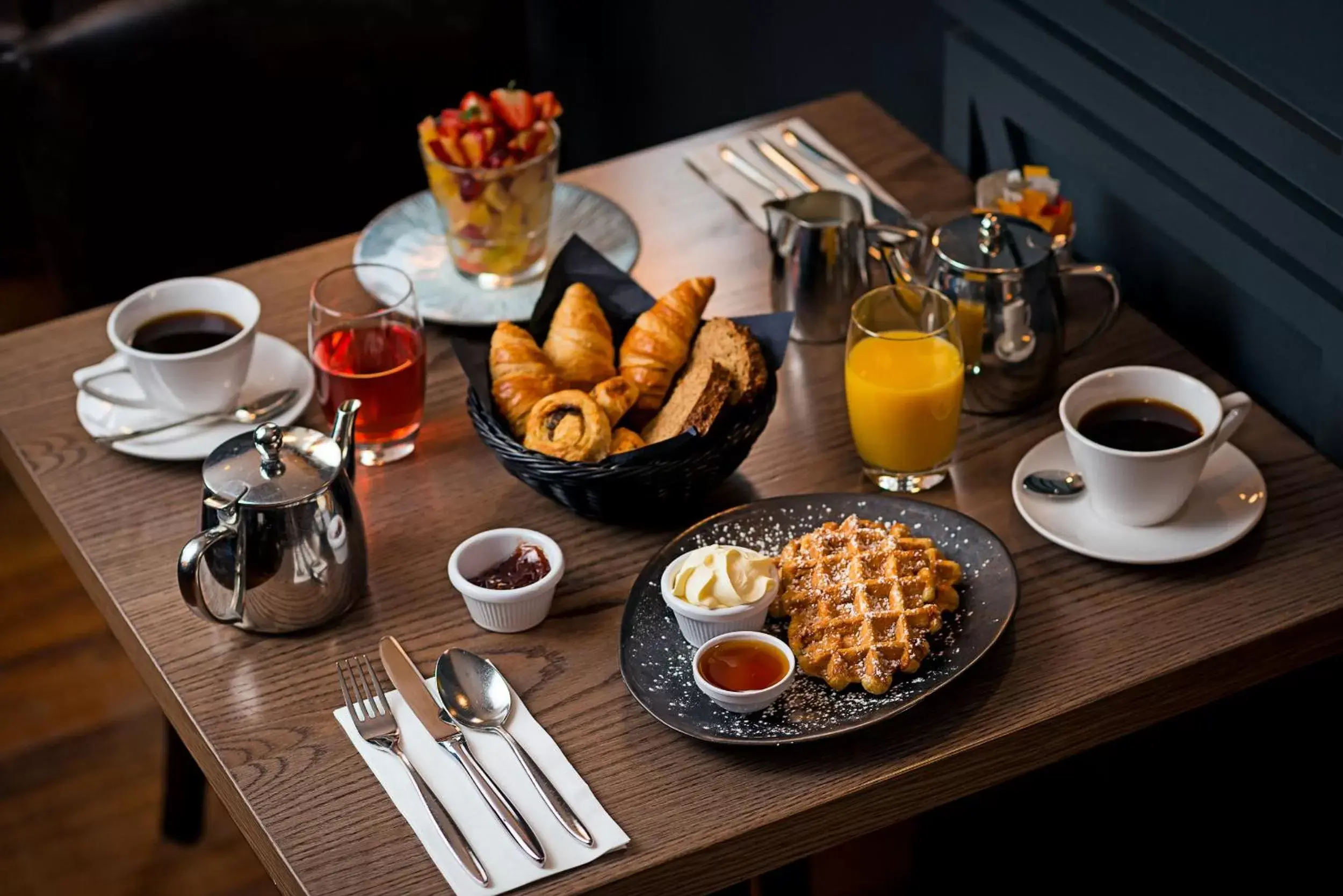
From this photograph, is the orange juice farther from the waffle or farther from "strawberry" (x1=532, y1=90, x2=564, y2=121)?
"strawberry" (x1=532, y1=90, x2=564, y2=121)

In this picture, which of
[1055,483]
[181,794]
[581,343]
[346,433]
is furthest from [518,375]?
[181,794]

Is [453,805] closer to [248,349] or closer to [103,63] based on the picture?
[248,349]

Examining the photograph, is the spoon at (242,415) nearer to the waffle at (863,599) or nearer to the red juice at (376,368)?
the red juice at (376,368)

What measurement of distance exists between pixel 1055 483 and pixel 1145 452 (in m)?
0.11

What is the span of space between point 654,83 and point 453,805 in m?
2.23

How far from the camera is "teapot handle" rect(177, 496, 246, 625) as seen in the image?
1298 mm

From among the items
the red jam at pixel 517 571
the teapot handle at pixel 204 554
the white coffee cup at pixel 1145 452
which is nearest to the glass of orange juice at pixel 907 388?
the white coffee cup at pixel 1145 452

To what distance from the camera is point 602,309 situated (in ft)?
5.40

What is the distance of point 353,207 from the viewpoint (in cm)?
302

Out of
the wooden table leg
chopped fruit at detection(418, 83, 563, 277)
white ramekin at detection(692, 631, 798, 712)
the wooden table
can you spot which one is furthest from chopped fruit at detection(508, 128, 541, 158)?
the wooden table leg

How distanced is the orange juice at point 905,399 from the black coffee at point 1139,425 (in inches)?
5.1

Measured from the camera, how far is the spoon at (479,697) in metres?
1.24

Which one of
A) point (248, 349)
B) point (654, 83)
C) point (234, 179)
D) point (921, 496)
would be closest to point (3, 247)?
point (234, 179)

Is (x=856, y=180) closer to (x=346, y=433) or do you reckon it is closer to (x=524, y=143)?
(x=524, y=143)
